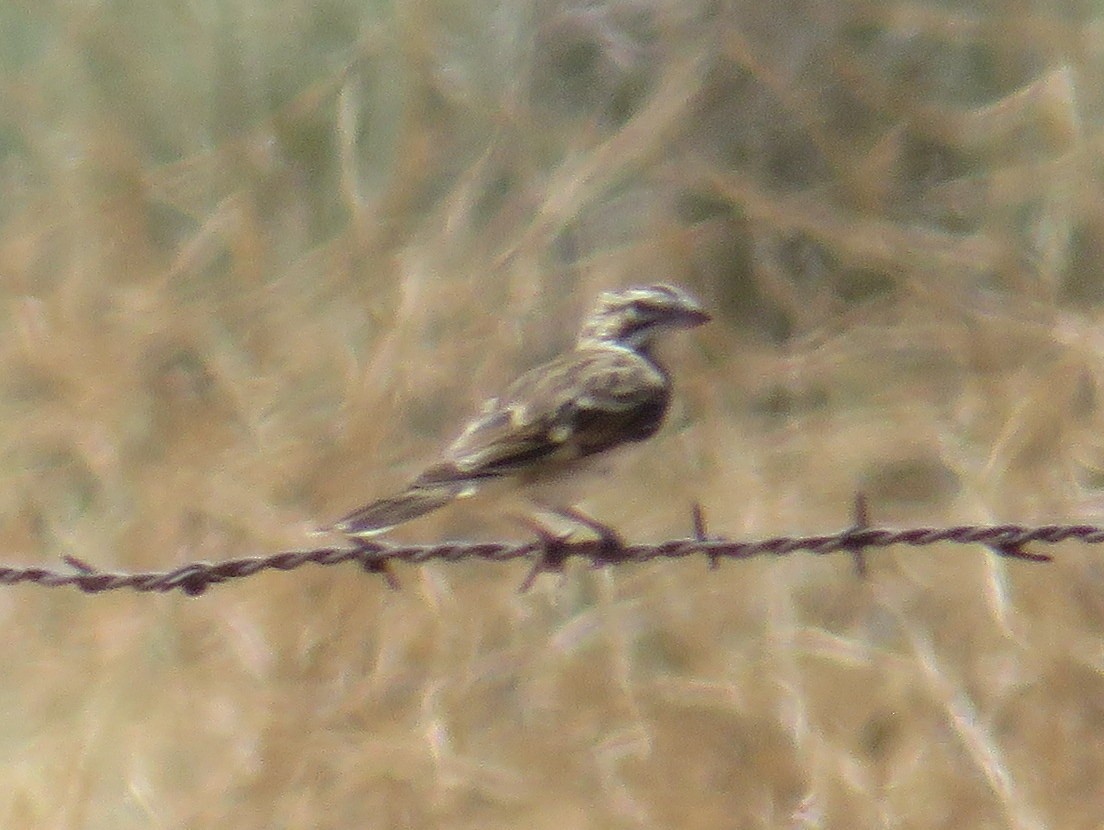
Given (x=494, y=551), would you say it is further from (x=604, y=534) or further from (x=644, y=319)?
(x=644, y=319)

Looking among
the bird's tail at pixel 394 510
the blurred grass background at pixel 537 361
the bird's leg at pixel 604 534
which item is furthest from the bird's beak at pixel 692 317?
the blurred grass background at pixel 537 361

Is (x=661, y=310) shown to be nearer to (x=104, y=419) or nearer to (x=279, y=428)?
(x=279, y=428)

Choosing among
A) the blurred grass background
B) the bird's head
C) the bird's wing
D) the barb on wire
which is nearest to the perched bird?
the bird's wing

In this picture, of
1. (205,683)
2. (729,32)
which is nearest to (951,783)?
(205,683)

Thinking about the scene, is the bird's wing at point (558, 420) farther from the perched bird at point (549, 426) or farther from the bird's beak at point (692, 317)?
the bird's beak at point (692, 317)

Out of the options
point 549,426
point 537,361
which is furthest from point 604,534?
point 537,361
